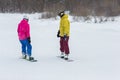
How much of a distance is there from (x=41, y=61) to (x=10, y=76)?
2.85m

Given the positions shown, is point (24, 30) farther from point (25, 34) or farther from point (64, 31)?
point (64, 31)

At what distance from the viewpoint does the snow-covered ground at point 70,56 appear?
12.0m

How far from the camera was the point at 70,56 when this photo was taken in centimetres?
1574

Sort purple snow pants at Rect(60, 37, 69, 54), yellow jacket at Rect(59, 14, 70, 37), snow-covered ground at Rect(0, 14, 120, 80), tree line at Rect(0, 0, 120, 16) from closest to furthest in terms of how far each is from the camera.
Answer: snow-covered ground at Rect(0, 14, 120, 80), yellow jacket at Rect(59, 14, 70, 37), purple snow pants at Rect(60, 37, 69, 54), tree line at Rect(0, 0, 120, 16)

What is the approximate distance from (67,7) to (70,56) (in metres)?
26.5

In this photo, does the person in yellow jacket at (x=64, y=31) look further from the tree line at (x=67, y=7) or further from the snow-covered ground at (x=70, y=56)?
the tree line at (x=67, y=7)

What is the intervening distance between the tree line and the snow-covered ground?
9620 millimetres

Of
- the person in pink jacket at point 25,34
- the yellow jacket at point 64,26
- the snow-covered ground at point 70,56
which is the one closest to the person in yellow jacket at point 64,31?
the yellow jacket at point 64,26

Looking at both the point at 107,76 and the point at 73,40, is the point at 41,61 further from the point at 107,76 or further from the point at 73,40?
the point at 73,40

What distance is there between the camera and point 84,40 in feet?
67.4

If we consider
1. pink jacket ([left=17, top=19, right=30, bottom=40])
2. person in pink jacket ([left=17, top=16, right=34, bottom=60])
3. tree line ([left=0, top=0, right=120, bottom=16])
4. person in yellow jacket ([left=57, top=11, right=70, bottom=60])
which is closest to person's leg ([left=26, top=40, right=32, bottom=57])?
person in pink jacket ([left=17, top=16, right=34, bottom=60])

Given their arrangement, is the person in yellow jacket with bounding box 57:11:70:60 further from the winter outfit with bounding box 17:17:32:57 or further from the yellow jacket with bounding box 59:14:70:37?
the winter outfit with bounding box 17:17:32:57

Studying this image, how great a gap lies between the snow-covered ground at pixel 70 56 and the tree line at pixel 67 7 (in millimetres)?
9620

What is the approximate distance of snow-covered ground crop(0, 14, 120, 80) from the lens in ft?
39.3
